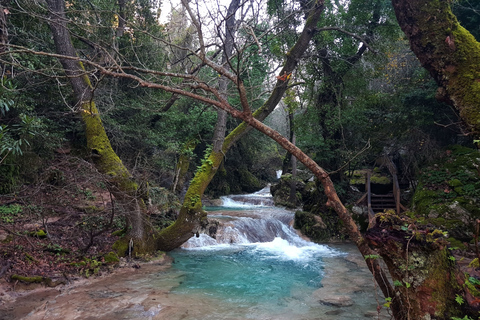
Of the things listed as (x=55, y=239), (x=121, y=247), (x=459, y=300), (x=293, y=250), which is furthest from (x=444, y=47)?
Answer: (x=55, y=239)

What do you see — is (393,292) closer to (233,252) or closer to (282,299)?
(282,299)

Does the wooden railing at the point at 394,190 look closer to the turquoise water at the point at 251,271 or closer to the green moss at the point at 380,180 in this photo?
the green moss at the point at 380,180

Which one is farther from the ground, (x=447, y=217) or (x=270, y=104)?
(x=270, y=104)

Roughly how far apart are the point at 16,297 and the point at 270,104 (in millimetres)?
6215

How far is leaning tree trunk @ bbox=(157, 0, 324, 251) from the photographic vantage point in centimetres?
721

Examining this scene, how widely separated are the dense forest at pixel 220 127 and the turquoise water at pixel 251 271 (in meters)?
→ 1.06

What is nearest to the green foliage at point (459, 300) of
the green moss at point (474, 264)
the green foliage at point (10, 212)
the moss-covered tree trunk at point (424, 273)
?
the moss-covered tree trunk at point (424, 273)

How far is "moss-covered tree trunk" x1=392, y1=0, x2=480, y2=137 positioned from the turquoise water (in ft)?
15.2

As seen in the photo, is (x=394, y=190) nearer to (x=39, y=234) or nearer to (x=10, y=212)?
(x=39, y=234)

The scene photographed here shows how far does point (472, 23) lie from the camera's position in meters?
9.33

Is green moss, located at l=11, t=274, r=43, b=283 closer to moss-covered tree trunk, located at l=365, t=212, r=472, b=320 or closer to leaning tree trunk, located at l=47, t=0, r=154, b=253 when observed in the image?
leaning tree trunk, located at l=47, t=0, r=154, b=253

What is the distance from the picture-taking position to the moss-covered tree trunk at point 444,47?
5.35 m

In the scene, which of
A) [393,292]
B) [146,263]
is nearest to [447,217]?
[393,292]

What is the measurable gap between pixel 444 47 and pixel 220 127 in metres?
5.62
